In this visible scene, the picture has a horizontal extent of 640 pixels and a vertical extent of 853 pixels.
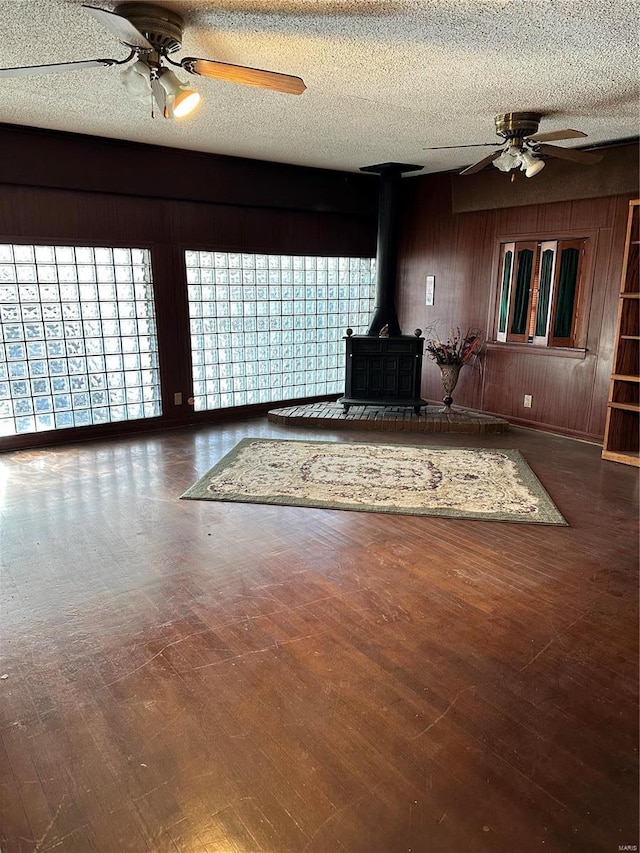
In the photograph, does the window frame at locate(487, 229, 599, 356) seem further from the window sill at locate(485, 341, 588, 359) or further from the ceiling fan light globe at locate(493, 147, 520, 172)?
the ceiling fan light globe at locate(493, 147, 520, 172)

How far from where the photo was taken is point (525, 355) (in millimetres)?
6055

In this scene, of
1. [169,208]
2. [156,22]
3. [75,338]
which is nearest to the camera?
[156,22]

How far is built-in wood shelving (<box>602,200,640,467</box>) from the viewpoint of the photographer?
15.4ft

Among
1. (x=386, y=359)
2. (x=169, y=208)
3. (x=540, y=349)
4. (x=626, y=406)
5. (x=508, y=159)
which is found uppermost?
(x=508, y=159)

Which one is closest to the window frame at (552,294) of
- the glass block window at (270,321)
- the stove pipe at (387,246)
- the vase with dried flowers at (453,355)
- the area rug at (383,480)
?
the vase with dried flowers at (453,355)

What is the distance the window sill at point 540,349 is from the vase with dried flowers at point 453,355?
17cm

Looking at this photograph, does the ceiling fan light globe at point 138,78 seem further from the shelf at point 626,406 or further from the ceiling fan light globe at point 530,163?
the shelf at point 626,406

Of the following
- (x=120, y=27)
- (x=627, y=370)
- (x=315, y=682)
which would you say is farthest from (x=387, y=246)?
→ (x=315, y=682)

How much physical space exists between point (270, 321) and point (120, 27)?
4491 mm

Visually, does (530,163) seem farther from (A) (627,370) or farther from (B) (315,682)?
(B) (315,682)

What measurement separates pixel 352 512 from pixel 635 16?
2926 millimetres

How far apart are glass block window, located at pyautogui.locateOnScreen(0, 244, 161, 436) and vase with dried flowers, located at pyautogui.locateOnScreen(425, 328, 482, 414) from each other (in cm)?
309

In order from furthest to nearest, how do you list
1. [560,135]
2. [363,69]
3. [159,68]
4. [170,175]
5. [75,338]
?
[170,175]
[75,338]
[560,135]
[363,69]
[159,68]

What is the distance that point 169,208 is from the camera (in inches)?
224
